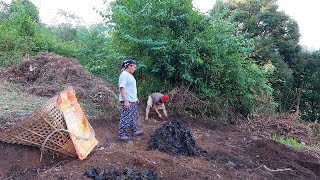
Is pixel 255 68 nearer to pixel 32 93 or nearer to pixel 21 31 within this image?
pixel 32 93

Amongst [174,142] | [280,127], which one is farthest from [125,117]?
[280,127]

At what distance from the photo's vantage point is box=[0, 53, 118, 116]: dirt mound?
6711 millimetres

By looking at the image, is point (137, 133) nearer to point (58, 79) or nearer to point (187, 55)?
point (187, 55)

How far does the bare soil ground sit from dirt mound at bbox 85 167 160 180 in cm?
11

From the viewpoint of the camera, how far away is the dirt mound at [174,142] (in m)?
4.56

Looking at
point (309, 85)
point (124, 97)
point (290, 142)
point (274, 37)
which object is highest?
point (274, 37)

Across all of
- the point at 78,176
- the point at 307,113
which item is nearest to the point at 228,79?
the point at 78,176

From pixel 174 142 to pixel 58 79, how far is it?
458 centimetres

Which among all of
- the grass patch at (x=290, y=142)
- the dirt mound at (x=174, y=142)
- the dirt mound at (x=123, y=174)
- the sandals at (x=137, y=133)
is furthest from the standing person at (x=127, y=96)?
the grass patch at (x=290, y=142)

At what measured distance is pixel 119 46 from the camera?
28.2 ft

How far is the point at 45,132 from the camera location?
3.73 meters

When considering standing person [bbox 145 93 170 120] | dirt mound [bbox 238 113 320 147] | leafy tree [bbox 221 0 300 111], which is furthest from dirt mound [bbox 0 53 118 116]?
leafy tree [bbox 221 0 300 111]

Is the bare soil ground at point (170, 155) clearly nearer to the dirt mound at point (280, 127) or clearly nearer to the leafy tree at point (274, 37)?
the dirt mound at point (280, 127)

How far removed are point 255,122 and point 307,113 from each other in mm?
12184
